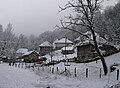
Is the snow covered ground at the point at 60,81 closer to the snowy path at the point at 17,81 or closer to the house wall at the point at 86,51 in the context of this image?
the snowy path at the point at 17,81

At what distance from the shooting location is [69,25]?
2617 centimetres

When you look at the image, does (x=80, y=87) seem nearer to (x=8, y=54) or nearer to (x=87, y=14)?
(x=87, y=14)

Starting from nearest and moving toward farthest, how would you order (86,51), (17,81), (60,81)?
1. (60,81)
2. (17,81)
3. (86,51)

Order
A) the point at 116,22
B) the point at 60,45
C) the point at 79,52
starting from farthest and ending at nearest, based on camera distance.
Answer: the point at 60,45 < the point at 79,52 < the point at 116,22

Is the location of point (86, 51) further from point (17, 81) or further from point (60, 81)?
point (17, 81)

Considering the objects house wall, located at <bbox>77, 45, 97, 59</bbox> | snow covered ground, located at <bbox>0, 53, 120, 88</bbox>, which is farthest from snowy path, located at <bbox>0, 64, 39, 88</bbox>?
house wall, located at <bbox>77, 45, 97, 59</bbox>

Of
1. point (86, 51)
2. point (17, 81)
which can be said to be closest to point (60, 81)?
point (17, 81)

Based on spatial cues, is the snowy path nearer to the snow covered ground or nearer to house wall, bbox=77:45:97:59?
the snow covered ground

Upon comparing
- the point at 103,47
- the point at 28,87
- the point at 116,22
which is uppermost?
the point at 116,22

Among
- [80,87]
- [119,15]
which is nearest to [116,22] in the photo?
[119,15]

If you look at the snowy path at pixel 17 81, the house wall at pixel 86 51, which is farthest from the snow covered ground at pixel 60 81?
the house wall at pixel 86 51

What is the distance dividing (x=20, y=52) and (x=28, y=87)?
110906mm

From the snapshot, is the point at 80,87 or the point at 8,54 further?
the point at 8,54

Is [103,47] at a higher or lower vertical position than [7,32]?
lower
